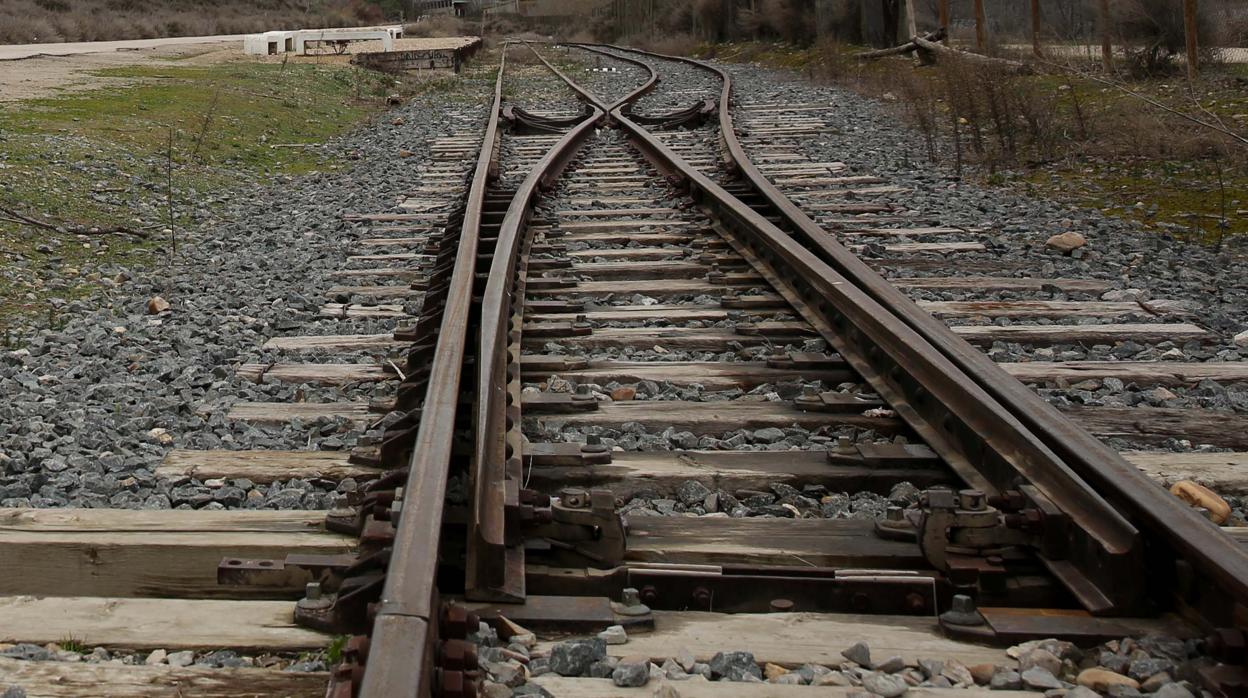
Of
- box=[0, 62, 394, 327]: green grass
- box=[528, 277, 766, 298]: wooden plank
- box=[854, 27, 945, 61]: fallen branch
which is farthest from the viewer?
box=[854, 27, 945, 61]: fallen branch

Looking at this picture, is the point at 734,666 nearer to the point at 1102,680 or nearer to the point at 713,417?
the point at 1102,680

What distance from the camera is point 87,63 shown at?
790 inches

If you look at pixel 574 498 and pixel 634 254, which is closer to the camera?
pixel 574 498

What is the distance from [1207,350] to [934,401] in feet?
5.52

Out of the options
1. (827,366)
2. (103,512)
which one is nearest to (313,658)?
(103,512)

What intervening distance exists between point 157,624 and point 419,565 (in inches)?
23.7

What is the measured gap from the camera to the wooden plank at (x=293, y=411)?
3.82m

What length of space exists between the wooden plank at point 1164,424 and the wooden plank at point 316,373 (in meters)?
2.28

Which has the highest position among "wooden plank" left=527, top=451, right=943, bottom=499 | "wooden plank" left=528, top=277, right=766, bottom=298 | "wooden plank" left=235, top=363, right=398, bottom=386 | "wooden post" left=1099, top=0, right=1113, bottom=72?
"wooden post" left=1099, top=0, right=1113, bottom=72

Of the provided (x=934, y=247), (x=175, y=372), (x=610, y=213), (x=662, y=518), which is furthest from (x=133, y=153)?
(x=662, y=518)

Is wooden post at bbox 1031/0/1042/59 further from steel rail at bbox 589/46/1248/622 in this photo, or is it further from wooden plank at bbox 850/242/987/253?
steel rail at bbox 589/46/1248/622

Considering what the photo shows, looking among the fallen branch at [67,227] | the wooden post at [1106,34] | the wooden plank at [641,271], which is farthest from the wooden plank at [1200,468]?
the wooden post at [1106,34]

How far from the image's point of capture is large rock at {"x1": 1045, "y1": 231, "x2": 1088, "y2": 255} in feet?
21.1

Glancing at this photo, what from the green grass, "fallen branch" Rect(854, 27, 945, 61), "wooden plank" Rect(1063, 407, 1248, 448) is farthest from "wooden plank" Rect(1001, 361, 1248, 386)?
"fallen branch" Rect(854, 27, 945, 61)
